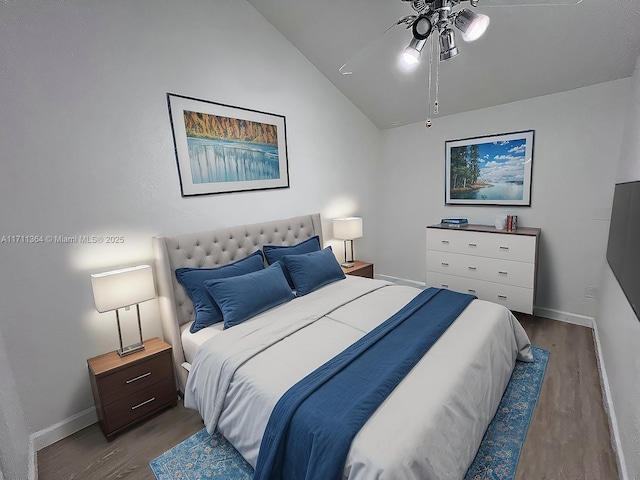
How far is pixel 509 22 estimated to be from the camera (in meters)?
2.36

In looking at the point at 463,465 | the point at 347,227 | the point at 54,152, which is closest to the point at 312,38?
the point at 347,227

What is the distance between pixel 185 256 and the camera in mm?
2447

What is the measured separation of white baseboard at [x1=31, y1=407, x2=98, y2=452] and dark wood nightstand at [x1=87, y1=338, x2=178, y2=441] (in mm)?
125

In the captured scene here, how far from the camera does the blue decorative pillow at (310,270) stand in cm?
278

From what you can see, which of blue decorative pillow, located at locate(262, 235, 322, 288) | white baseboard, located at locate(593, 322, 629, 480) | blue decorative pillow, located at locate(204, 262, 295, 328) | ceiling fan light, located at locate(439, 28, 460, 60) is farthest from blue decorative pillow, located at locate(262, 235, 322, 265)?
white baseboard, located at locate(593, 322, 629, 480)

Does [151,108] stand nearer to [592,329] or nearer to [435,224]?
[435,224]

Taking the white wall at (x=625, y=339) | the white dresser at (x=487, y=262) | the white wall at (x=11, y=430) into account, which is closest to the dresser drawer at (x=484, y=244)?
the white dresser at (x=487, y=262)

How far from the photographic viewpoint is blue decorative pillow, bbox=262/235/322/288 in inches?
114

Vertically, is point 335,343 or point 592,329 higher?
point 335,343

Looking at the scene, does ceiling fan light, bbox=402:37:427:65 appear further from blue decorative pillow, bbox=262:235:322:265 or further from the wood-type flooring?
the wood-type flooring

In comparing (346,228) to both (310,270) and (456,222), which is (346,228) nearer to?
(310,270)

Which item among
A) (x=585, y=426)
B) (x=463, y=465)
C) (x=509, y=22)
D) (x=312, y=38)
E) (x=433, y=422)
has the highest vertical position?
(x=312, y=38)

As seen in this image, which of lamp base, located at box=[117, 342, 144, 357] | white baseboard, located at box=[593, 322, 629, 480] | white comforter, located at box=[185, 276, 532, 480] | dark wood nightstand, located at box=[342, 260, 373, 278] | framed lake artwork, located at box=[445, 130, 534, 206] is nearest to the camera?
white comforter, located at box=[185, 276, 532, 480]

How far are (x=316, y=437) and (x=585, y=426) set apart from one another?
1786mm
